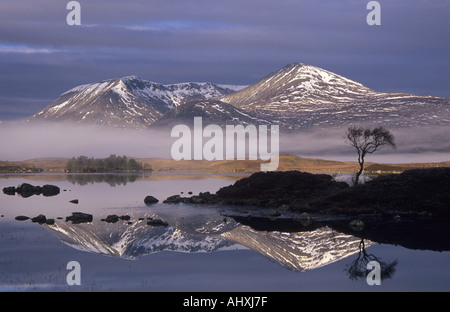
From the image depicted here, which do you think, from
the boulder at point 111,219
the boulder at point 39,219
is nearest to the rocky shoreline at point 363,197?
the boulder at point 111,219

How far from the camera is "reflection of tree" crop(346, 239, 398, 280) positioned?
30227mm

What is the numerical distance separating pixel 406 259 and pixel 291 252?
685 centimetres

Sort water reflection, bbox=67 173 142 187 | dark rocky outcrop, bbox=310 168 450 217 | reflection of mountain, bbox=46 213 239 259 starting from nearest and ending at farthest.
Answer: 1. reflection of mountain, bbox=46 213 239 259
2. dark rocky outcrop, bbox=310 168 450 217
3. water reflection, bbox=67 173 142 187

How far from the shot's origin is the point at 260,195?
6994 cm

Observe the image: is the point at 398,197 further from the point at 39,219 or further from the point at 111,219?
the point at 39,219

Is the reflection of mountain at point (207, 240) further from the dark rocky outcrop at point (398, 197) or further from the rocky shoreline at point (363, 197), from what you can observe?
the dark rocky outcrop at point (398, 197)

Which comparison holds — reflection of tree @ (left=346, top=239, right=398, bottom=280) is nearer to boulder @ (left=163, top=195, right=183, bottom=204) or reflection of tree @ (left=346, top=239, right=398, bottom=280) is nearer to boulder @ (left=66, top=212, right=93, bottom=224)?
boulder @ (left=66, top=212, right=93, bottom=224)

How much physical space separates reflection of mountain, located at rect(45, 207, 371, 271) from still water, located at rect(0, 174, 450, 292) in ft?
0.22

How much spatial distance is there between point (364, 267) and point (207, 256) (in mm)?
9415

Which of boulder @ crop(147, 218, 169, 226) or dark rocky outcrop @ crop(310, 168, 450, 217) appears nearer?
boulder @ crop(147, 218, 169, 226)

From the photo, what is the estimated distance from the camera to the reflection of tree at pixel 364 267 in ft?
99.2

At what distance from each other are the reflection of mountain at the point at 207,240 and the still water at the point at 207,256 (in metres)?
0.07

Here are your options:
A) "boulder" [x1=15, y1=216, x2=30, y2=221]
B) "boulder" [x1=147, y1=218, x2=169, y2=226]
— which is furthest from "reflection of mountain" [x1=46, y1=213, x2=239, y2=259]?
"boulder" [x1=15, y1=216, x2=30, y2=221]

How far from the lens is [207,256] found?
36.2m
